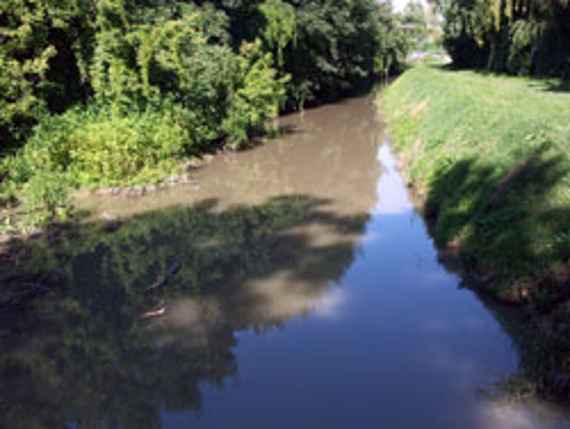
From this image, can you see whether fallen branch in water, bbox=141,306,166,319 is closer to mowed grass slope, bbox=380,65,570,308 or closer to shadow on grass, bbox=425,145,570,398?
shadow on grass, bbox=425,145,570,398

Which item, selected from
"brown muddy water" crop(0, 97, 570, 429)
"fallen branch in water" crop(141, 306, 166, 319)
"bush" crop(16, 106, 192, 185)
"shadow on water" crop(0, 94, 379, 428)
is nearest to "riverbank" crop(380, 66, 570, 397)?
"brown muddy water" crop(0, 97, 570, 429)

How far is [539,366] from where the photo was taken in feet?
19.0

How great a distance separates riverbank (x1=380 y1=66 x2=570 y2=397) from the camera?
21.2ft

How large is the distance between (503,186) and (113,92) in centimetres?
1111

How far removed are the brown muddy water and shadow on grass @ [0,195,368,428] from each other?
0.03 metres

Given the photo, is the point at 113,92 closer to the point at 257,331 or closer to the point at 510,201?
the point at 257,331

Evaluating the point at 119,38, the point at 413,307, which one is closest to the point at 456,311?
the point at 413,307

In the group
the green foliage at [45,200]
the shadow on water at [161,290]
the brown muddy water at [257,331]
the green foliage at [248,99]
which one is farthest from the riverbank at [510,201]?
the green foliage at [45,200]

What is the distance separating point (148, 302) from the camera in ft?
26.7

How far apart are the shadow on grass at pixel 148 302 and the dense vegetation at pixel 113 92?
3.04 meters

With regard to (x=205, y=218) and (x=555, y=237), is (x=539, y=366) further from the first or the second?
(x=205, y=218)

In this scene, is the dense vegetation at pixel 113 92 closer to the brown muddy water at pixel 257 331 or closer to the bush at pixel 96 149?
the bush at pixel 96 149

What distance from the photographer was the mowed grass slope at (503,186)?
7098mm

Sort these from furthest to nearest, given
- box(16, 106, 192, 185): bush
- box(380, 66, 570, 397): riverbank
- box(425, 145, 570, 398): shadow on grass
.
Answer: box(16, 106, 192, 185): bush < box(380, 66, 570, 397): riverbank < box(425, 145, 570, 398): shadow on grass
